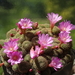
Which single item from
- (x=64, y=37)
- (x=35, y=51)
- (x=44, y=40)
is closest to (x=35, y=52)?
(x=35, y=51)

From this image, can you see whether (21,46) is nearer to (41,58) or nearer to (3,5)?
(41,58)

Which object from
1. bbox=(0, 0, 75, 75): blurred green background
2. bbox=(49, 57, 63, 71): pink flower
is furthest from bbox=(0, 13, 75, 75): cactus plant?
bbox=(0, 0, 75, 75): blurred green background

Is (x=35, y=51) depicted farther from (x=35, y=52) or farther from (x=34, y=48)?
(x=34, y=48)

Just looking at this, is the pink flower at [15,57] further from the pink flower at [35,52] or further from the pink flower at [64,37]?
the pink flower at [64,37]

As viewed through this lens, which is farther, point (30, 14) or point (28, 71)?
point (30, 14)

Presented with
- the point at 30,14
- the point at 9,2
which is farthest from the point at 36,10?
the point at 9,2

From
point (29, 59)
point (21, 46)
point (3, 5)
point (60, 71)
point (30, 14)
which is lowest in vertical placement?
point (60, 71)

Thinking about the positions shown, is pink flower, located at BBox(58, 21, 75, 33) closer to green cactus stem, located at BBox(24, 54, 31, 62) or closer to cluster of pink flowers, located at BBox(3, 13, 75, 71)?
cluster of pink flowers, located at BBox(3, 13, 75, 71)

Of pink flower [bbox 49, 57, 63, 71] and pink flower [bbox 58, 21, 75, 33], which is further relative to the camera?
pink flower [bbox 58, 21, 75, 33]

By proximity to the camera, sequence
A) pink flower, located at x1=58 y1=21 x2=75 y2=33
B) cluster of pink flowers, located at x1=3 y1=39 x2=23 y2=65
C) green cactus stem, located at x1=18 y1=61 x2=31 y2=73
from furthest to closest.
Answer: pink flower, located at x1=58 y1=21 x2=75 y2=33, green cactus stem, located at x1=18 y1=61 x2=31 y2=73, cluster of pink flowers, located at x1=3 y1=39 x2=23 y2=65
